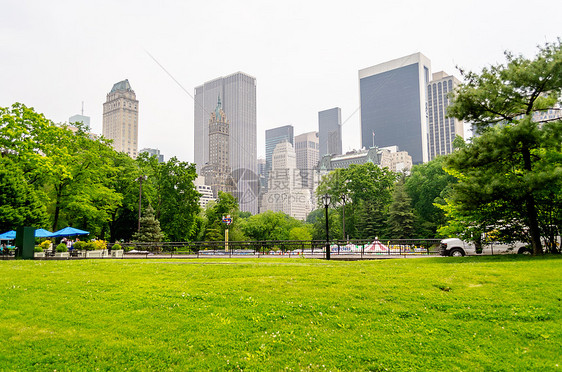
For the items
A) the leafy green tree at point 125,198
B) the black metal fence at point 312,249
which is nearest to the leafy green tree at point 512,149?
the black metal fence at point 312,249

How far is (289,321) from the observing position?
331 inches

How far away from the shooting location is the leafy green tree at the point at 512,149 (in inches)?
577

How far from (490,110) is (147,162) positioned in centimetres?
4484

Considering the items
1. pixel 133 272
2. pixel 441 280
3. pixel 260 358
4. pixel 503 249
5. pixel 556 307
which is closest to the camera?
pixel 260 358

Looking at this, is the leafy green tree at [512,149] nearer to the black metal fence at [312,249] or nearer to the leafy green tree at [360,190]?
the black metal fence at [312,249]

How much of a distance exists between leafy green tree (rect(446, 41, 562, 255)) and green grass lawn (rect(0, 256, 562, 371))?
406cm

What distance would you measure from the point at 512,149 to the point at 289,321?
1220 centimetres

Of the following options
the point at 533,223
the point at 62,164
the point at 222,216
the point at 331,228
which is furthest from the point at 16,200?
the point at 331,228

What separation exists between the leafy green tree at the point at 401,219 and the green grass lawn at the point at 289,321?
3959cm

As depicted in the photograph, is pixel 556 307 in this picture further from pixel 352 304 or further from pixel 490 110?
pixel 490 110

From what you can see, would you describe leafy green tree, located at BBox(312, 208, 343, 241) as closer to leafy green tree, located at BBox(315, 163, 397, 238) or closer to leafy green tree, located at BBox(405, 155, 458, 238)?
leafy green tree, located at BBox(315, 163, 397, 238)

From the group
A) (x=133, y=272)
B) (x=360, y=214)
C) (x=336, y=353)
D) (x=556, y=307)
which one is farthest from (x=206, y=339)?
(x=360, y=214)

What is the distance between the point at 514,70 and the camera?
15.5m

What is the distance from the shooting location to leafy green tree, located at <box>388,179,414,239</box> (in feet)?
166
